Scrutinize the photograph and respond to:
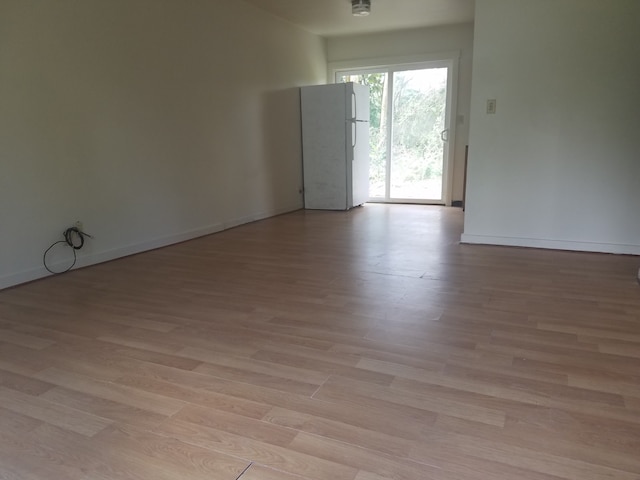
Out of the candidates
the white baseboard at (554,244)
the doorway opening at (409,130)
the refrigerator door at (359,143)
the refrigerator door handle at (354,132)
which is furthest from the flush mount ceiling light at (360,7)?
the white baseboard at (554,244)

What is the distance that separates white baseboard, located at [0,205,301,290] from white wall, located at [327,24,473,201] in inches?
110

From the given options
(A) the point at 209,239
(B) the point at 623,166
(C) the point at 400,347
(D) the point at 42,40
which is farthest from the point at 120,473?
(B) the point at 623,166

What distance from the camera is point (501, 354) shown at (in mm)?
1903

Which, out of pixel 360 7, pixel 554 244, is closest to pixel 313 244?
pixel 554 244

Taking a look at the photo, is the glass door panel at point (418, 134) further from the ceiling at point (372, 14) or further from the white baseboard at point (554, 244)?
the white baseboard at point (554, 244)

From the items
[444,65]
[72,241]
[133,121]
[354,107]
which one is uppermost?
[444,65]

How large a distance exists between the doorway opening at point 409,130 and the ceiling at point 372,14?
24.5 inches

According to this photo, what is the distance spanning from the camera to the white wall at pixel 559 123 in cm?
335

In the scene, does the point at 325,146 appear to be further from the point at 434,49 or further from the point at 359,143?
the point at 434,49

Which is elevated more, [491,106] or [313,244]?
[491,106]

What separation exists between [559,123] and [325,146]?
3130 mm

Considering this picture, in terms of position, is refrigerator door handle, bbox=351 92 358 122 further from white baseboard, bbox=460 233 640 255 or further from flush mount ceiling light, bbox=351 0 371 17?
white baseboard, bbox=460 233 640 255

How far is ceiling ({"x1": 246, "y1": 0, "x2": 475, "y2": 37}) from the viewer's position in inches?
191

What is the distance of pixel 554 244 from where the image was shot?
3.75 m
